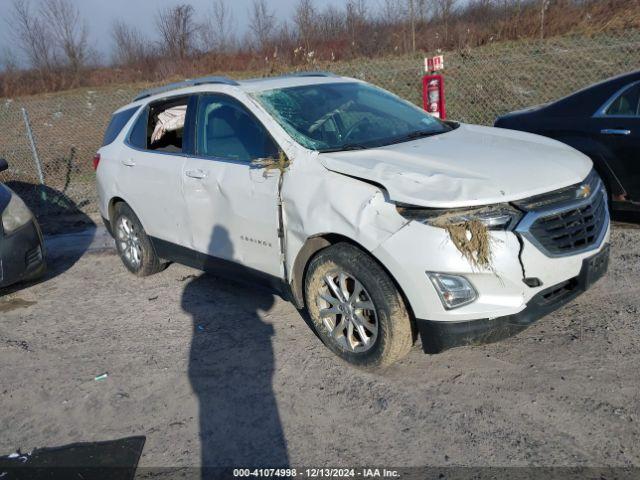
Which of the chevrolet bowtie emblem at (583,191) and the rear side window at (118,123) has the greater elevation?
the rear side window at (118,123)

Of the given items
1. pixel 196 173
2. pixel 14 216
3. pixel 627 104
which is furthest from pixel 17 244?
pixel 627 104

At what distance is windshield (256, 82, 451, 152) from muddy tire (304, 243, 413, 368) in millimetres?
797

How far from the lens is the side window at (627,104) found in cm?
528

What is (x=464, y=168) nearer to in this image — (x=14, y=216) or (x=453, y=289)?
(x=453, y=289)

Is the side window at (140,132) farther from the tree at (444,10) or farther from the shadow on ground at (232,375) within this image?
the tree at (444,10)

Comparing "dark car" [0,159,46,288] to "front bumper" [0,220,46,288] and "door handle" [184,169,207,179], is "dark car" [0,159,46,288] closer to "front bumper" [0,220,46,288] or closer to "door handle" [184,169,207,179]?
"front bumper" [0,220,46,288]

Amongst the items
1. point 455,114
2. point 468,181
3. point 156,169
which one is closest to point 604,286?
point 468,181

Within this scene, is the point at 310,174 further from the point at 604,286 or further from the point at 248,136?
the point at 604,286

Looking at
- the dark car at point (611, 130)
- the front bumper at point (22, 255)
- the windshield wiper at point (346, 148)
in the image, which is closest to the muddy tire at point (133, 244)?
the front bumper at point (22, 255)

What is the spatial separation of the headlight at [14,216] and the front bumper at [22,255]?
0.16ft

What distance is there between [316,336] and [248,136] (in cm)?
155

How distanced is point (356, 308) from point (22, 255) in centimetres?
373

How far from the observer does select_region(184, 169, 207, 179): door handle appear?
435 cm

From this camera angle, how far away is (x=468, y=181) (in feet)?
10.1
